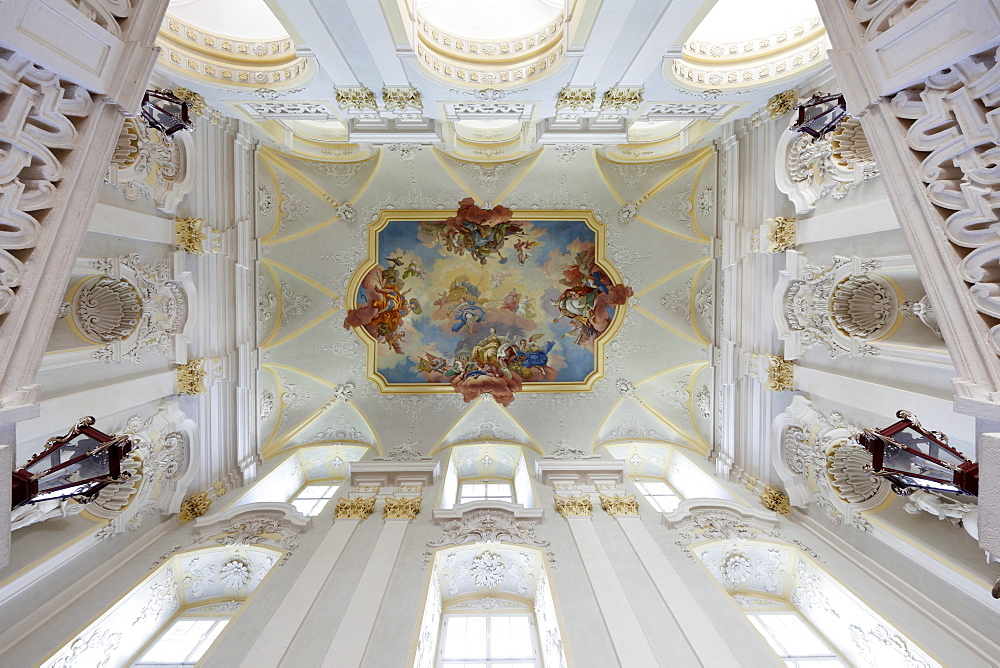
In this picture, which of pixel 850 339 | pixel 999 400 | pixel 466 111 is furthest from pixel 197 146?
pixel 850 339

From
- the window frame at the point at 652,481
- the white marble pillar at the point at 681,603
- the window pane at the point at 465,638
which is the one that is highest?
the white marble pillar at the point at 681,603

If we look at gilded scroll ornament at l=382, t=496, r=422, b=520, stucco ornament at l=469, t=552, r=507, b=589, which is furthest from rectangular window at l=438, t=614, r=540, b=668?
gilded scroll ornament at l=382, t=496, r=422, b=520

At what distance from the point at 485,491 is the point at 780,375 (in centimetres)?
667

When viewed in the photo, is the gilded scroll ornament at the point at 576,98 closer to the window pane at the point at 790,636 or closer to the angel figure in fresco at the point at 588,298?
the angel figure in fresco at the point at 588,298

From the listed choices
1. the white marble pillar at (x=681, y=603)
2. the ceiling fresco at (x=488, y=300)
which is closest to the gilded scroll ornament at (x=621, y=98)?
the ceiling fresco at (x=488, y=300)

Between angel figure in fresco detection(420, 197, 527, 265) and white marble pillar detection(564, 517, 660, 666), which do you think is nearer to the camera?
white marble pillar detection(564, 517, 660, 666)

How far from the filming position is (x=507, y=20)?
763 centimetres

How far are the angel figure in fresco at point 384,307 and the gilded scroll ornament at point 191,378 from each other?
3739mm

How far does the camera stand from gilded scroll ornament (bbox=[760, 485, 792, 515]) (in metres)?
8.01

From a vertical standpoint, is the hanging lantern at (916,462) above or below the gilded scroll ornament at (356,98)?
below

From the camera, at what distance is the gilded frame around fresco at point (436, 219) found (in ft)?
36.9

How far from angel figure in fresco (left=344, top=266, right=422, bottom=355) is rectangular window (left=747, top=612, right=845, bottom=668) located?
9.24m

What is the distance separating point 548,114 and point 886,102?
19.5ft

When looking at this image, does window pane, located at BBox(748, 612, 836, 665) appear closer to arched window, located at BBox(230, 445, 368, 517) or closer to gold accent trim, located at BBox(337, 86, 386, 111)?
arched window, located at BBox(230, 445, 368, 517)
